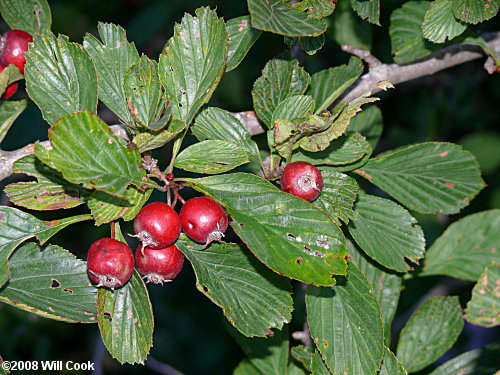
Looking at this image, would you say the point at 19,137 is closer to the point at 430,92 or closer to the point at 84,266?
the point at 84,266

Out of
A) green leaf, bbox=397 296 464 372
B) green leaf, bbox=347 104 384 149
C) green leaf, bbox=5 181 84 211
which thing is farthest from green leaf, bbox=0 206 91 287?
green leaf, bbox=397 296 464 372

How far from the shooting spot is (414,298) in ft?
9.76

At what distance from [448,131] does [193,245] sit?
246cm

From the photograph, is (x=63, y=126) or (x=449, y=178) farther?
(x=449, y=178)

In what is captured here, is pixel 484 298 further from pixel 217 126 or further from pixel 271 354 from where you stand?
pixel 217 126

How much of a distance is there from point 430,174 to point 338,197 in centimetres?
43

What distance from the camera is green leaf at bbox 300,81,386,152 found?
1.10 meters

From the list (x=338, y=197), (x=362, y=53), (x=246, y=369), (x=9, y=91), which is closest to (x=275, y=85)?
(x=338, y=197)

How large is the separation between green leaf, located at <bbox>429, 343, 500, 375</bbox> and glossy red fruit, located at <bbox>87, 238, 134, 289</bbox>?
106cm

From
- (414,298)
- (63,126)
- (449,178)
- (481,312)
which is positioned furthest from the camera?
(414,298)

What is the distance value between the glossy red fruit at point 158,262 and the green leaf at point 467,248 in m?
0.96

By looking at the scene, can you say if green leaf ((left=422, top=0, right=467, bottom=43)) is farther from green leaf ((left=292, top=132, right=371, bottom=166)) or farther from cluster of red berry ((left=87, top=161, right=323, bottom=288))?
cluster of red berry ((left=87, top=161, right=323, bottom=288))

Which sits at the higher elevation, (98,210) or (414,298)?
(98,210)

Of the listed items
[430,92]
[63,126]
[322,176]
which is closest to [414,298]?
[430,92]
